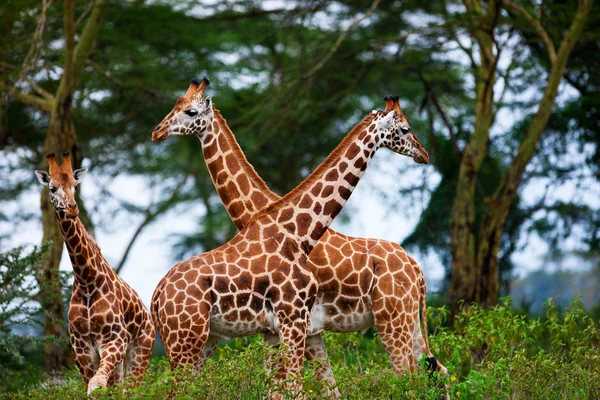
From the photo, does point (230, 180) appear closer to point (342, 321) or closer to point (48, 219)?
point (342, 321)

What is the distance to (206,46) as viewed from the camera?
20.4 m

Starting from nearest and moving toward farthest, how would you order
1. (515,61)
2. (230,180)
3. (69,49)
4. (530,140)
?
(230,180)
(69,49)
(530,140)
(515,61)

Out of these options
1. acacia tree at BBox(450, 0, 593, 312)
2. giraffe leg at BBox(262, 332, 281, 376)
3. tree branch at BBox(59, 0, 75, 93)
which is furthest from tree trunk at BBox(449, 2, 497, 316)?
giraffe leg at BBox(262, 332, 281, 376)

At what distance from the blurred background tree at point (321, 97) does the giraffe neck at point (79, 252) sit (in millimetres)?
5355

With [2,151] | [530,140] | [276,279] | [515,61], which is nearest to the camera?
[276,279]

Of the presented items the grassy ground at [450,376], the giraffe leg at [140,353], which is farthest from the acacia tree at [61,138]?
the giraffe leg at [140,353]

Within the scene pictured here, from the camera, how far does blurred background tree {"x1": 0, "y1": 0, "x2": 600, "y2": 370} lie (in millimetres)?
14609

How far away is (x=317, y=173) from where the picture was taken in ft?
26.7

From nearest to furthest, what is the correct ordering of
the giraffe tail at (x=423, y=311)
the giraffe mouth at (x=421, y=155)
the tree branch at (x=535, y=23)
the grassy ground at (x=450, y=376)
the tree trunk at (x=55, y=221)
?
the grassy ground at (x=450, y=376) → the giraffe mouth at (x=421, y=155) → the giraffe tail at (x=423, y=311) → the tree trunk at (x=55, y=221) → the tree branch at (x=535, y=23)

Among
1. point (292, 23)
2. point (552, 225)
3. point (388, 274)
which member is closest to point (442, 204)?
point (552, 225)

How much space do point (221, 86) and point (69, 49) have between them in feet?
22.1

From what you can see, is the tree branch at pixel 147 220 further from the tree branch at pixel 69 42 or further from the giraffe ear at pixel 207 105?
the giraffe ear at pixel 207 105

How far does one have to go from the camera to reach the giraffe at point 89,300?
294 inches

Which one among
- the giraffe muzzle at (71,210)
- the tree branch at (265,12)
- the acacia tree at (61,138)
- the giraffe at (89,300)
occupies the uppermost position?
the tree branch at (265,12)
